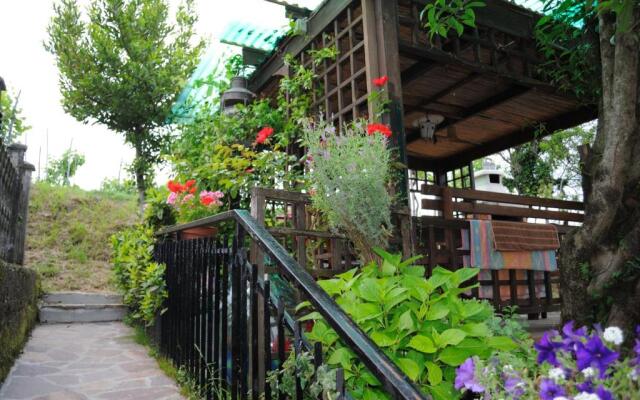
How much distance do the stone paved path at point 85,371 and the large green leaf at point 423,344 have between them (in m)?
1.60

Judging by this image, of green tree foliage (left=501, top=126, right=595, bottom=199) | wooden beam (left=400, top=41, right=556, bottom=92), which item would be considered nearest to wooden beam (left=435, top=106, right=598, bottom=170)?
wooden beam (left=400, top=41, right=556, bottom=92)

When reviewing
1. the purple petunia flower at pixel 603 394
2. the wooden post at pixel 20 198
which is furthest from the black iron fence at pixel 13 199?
the purple petunia flower at pixel 603 394

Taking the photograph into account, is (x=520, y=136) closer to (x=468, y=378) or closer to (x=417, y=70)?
(x=417, y=70)

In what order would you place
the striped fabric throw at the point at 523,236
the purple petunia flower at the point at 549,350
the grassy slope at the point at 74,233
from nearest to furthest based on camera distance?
the purple petunia flower at the point at 549,350
the striped fabric throw at the point at 523,236
the grassy slope at the point at 74,233

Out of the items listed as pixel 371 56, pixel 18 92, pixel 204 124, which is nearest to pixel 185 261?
pixel 371 56

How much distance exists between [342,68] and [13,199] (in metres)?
3.42

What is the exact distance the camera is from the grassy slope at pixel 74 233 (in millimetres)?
6973

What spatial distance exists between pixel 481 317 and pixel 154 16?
9.23 metres

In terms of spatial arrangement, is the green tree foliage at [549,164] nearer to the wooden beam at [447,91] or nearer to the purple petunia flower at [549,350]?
the wooden beam at [447,91]

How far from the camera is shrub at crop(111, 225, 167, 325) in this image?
3607 mm

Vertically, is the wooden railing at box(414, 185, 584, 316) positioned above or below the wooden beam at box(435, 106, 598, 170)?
below

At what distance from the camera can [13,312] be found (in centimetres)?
340

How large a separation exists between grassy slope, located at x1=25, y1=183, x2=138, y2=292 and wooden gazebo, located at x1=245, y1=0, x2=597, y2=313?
3.94 meters

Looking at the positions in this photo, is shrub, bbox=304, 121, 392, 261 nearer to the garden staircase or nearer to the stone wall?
the stone wall
